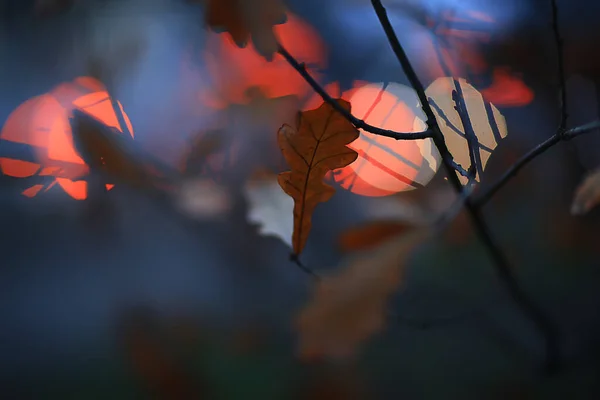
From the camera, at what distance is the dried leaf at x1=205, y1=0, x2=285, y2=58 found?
261mm

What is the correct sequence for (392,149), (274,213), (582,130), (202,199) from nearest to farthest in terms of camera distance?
(582,130), (274,213), (392,149), (202,199)

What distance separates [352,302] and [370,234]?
0.18m

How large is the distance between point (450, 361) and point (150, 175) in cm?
72

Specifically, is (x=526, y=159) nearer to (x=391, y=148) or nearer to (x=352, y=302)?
(x=352, y=302)

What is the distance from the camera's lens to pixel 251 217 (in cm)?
42

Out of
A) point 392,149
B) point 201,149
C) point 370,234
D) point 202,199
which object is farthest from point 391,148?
point 202,199

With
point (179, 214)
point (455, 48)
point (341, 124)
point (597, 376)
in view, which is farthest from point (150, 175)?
point (597, 376)

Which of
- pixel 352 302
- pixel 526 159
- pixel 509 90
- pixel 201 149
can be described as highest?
pixel 509 90

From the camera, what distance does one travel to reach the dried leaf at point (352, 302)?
0.25 meters

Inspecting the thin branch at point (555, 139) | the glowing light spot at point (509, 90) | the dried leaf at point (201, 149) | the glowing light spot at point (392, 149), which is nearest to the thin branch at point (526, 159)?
the thin branch at point (555, 139)

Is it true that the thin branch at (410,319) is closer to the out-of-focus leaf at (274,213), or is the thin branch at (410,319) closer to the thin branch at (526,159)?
the out-of-focus leaf at (274,213)

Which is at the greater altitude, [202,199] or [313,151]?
[202,199]

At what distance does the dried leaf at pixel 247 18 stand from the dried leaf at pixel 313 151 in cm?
5

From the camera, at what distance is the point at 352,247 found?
0.44 metres
